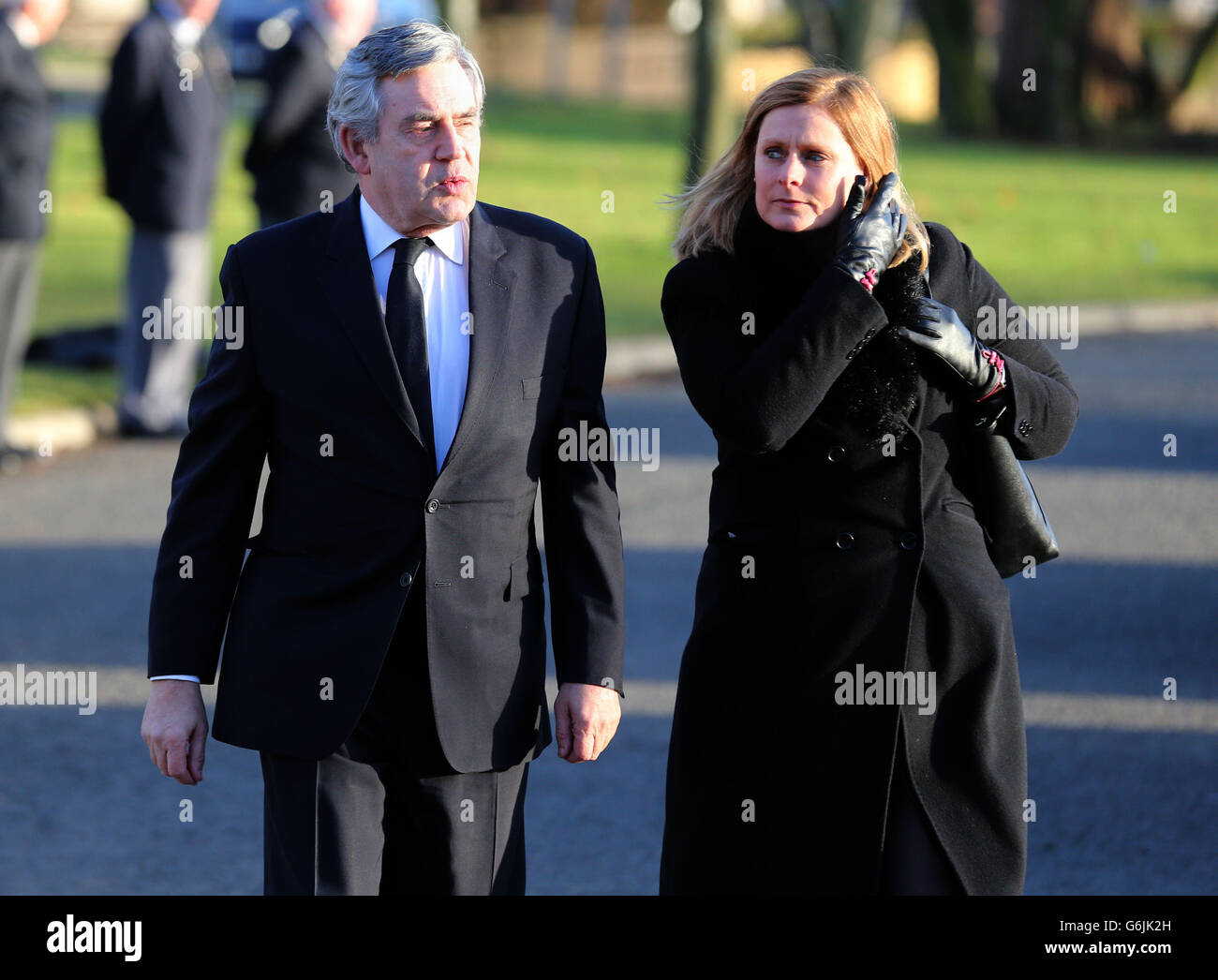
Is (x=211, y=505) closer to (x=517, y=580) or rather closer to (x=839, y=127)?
(x=517, y=580)

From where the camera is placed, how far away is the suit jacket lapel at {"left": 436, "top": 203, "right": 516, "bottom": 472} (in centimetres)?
312

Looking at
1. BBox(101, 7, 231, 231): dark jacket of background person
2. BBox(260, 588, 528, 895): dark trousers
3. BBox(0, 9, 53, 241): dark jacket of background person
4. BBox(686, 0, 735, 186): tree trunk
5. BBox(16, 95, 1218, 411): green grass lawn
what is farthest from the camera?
BBox(686, 0, 735, 186): tree trunk

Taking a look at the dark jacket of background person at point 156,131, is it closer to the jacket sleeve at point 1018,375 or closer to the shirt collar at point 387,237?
the shirt collar at point 387,237

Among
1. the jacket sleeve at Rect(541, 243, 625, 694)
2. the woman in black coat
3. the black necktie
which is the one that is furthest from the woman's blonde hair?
the black necktie

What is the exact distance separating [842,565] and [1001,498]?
1.16 ft

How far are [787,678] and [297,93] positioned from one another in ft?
25.6

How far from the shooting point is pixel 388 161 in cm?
311

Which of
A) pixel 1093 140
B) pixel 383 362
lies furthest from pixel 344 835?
pixel 1093 140

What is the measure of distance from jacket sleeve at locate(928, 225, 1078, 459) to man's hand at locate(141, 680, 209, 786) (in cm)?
156

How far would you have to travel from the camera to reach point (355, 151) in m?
3.19

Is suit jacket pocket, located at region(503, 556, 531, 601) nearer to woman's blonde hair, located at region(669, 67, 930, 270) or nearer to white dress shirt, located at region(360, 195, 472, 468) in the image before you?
white dress shirt, located at region(360, 195, 472, 468)

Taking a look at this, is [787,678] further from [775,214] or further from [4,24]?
[4,24]

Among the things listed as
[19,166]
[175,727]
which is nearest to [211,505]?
[175,727]

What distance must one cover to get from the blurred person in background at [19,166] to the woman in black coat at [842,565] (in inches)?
273
